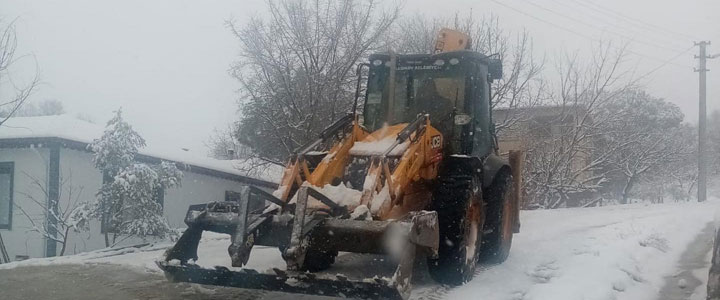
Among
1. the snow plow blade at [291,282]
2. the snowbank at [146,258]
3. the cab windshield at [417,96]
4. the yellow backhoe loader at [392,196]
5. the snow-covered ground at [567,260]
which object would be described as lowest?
the snowbank at [146,258]

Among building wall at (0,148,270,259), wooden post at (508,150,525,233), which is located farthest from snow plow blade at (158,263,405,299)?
building wall at (0,148,270,259)

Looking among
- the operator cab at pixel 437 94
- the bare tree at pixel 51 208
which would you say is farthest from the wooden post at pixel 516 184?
the bare tree at pixel 51 208

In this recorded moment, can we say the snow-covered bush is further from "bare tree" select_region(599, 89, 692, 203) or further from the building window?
"bare tree" select_region(599, 89, 692, 203)

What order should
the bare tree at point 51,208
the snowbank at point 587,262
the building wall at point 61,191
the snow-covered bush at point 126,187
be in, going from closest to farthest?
the snowbank at point 587,262 → the snow-covered bush at point 126,187 → the bare tree at point 51,208 → the building wall at point 61,191

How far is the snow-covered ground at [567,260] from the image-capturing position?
6.89m

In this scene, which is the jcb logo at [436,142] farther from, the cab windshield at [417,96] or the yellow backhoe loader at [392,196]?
the cab windshield at [417,96]

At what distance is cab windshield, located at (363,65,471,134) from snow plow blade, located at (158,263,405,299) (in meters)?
3.32

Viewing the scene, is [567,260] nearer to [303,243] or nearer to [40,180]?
Result: [303,243]

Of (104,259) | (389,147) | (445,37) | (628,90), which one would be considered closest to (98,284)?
(104,259)

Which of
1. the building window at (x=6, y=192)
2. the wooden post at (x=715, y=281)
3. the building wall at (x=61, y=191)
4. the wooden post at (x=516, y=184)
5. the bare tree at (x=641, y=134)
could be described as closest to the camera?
the wooden post at (x=715, y=281)

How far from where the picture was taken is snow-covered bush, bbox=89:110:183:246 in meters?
12.3

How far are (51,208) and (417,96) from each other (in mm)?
9313

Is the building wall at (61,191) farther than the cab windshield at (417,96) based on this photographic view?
Yes

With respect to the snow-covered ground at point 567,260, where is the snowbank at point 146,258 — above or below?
below
